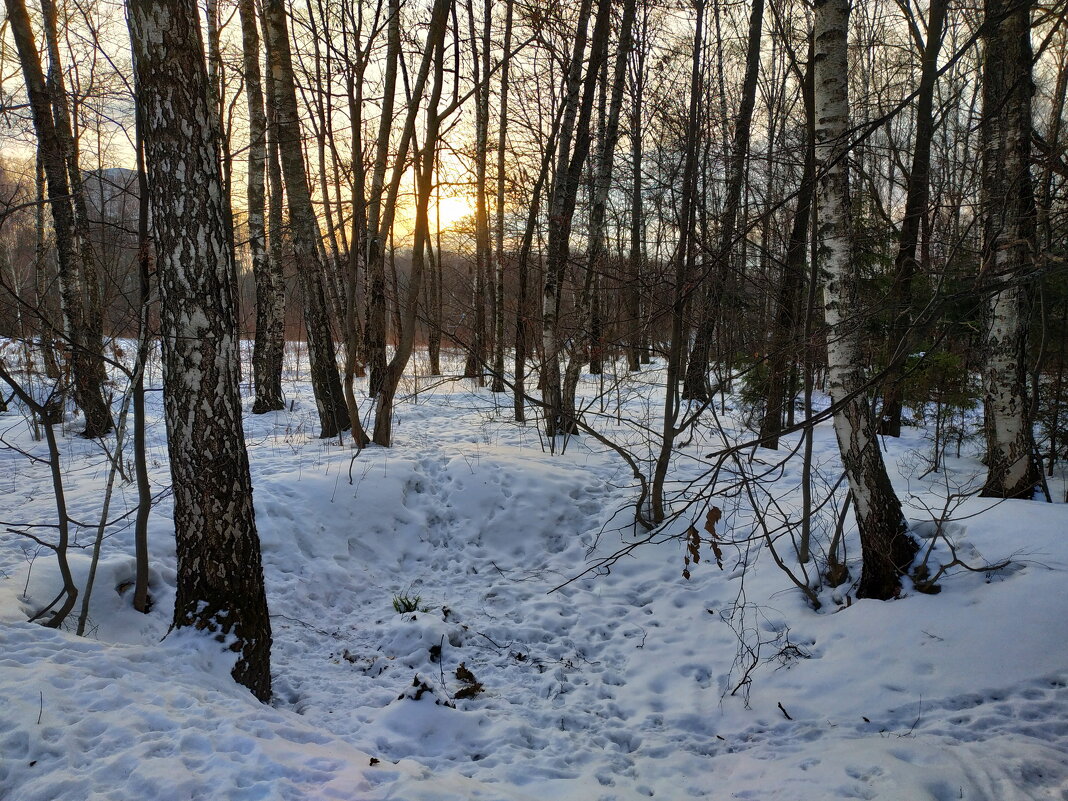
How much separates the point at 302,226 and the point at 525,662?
6.10 meters

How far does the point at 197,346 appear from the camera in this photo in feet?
9.91

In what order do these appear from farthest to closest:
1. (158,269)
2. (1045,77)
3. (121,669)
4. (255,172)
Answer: (1045,77) < (255,172) < (158,269) < (121,669)

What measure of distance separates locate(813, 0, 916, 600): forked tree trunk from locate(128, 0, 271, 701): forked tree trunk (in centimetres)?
368

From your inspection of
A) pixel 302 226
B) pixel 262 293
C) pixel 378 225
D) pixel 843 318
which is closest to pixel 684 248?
pixel 843 318

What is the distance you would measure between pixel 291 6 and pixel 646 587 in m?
8.26

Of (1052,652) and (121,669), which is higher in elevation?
(121,669)

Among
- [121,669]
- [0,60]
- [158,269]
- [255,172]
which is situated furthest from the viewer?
[255,172]

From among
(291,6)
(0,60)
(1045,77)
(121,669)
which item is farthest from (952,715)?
(1045,77)

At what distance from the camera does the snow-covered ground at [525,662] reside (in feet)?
7.84

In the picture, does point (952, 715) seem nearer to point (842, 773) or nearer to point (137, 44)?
point (842, 773)

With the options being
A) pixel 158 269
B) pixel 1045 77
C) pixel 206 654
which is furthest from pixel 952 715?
pixel 1045 77

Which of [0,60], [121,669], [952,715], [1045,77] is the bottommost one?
[952,715]

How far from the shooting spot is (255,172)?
390 inches

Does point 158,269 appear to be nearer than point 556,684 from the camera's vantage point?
Yes
